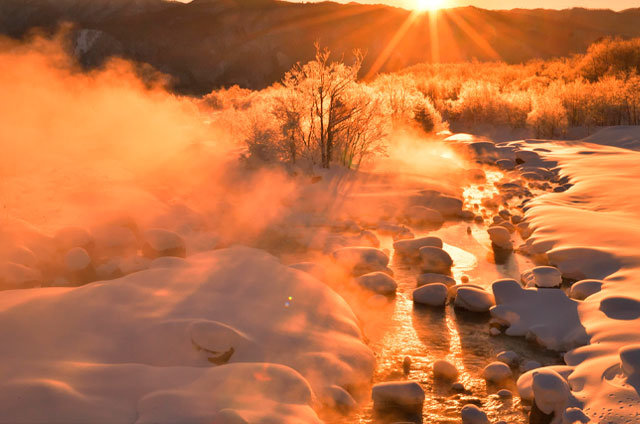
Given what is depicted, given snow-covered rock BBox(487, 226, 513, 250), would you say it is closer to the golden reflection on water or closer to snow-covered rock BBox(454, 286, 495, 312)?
the golden reflection on water

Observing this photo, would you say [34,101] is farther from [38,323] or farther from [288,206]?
[38,323]

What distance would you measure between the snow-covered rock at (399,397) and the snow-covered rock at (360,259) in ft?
9.74

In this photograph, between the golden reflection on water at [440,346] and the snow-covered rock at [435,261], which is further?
the snow-covered rock at [435,261]

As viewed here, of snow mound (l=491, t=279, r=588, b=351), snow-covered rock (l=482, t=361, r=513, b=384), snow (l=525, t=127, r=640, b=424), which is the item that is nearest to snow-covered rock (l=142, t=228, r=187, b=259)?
snow mound (l=491, t=279, r=588, b=351)

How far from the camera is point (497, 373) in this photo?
4598 millimetres

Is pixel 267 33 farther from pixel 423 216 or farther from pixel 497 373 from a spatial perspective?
pixel 497 373

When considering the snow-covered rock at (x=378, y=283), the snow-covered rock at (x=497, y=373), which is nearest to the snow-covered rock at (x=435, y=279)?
the snow-covered rock at (x=378, y=283)

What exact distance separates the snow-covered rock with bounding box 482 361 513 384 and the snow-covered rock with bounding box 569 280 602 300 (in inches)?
74.4

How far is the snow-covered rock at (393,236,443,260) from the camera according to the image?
7941mm

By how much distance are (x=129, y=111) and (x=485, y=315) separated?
1826 cm

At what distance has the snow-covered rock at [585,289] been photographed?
19.4 feet

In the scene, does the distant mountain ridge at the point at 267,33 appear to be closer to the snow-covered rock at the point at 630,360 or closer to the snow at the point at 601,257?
the snow at the point at 601,257

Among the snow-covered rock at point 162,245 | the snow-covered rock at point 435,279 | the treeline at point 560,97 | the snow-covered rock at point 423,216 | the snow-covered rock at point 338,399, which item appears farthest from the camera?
the treeline at point 560,97

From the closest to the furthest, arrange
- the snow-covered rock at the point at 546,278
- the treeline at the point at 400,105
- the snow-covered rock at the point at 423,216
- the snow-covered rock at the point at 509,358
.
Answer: the snow-covered rock at the point at 509,358
the snow-covered rock at the point at 546,278
the snow-covered rock at the point at 423,216
the treeline at the point at 400,105
